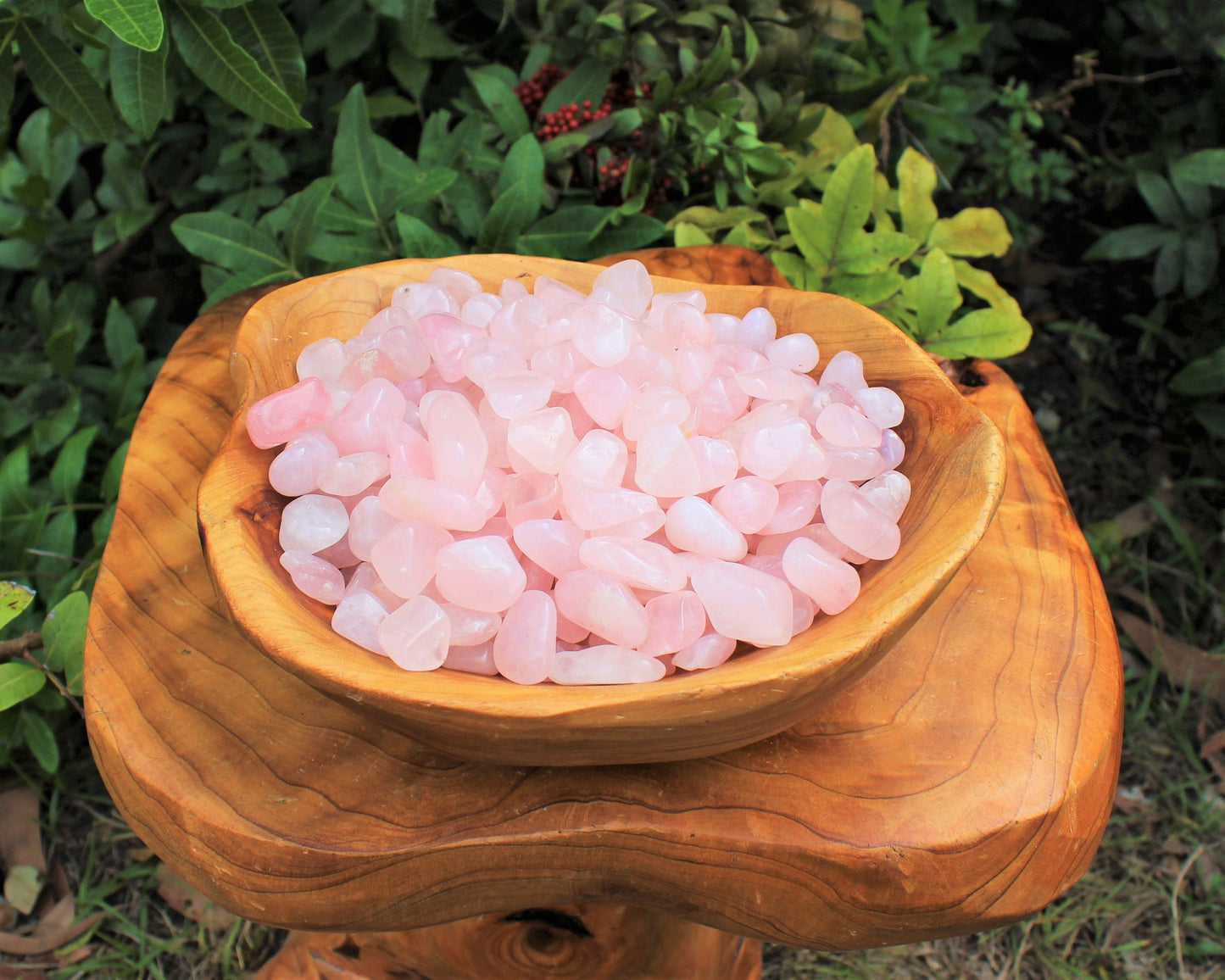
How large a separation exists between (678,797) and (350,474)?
370 millimetres

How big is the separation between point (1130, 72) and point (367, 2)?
4.68 ft

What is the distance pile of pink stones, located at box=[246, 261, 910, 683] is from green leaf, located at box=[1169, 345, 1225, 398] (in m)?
0.94

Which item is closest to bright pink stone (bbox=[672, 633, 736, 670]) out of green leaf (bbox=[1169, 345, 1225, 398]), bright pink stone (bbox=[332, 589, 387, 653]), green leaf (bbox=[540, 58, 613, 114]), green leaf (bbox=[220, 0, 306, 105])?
bright pink stone (bbox=[332, 589, 387, 653])

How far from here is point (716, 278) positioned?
1.26 metres

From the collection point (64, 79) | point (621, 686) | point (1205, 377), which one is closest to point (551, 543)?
point (621, 686)

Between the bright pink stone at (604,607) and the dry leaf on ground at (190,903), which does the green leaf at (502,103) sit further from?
the dry leaf on ground at (190,903)

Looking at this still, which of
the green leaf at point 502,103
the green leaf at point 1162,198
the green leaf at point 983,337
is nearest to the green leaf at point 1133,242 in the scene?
the green leaf at point 1162,198

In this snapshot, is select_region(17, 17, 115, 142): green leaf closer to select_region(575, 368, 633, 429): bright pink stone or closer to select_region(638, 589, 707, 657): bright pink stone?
select_region(575, 368, 633, 429): bright pink stone

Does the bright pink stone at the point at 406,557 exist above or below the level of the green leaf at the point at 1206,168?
above

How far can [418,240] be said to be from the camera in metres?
1.25

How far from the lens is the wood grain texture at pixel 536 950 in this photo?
0.99 m

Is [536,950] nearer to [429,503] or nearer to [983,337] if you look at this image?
[429,503]

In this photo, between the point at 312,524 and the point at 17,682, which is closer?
the point at 312,524

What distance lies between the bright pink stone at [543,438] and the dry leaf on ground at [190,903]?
2.84 ft
